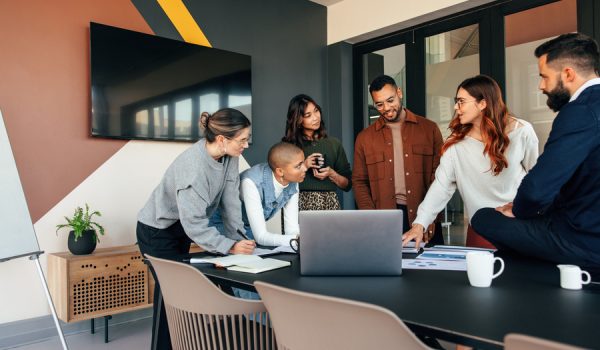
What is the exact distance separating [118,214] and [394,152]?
210 centimetres

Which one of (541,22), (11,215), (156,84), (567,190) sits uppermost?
(541,22)

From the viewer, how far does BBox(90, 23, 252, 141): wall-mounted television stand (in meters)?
3.40

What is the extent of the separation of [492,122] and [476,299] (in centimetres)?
128

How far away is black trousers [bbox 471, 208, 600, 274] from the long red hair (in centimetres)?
55

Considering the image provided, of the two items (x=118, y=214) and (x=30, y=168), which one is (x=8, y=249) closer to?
(x=30, y=168)

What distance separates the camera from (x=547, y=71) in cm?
173

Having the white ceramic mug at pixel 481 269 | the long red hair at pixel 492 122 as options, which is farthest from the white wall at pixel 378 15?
the white ceramic mug at pixel 481 269

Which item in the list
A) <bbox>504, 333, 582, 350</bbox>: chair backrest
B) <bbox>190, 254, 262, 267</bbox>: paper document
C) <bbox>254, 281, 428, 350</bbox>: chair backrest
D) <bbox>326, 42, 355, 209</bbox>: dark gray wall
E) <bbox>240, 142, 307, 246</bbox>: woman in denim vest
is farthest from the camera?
<bbox>326, 42, 355, 209</bbox>: dark gray wall

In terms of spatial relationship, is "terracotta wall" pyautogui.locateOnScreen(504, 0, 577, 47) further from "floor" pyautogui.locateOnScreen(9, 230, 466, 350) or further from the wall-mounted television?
"floor" pyautogui.locateOnScreen(9, 230, 466, 350)

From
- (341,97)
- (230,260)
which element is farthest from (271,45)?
(230,260)

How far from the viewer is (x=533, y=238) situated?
4.91ft

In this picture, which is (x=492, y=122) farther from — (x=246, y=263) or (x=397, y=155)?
(x=246, y=263)

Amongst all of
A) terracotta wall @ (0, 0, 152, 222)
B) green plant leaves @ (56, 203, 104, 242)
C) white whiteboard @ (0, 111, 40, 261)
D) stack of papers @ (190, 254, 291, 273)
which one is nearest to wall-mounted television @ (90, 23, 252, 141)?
terracotta wall @ (0, 0, 152, 222)

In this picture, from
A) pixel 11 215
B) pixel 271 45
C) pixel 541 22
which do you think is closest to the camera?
pixel 11 215
